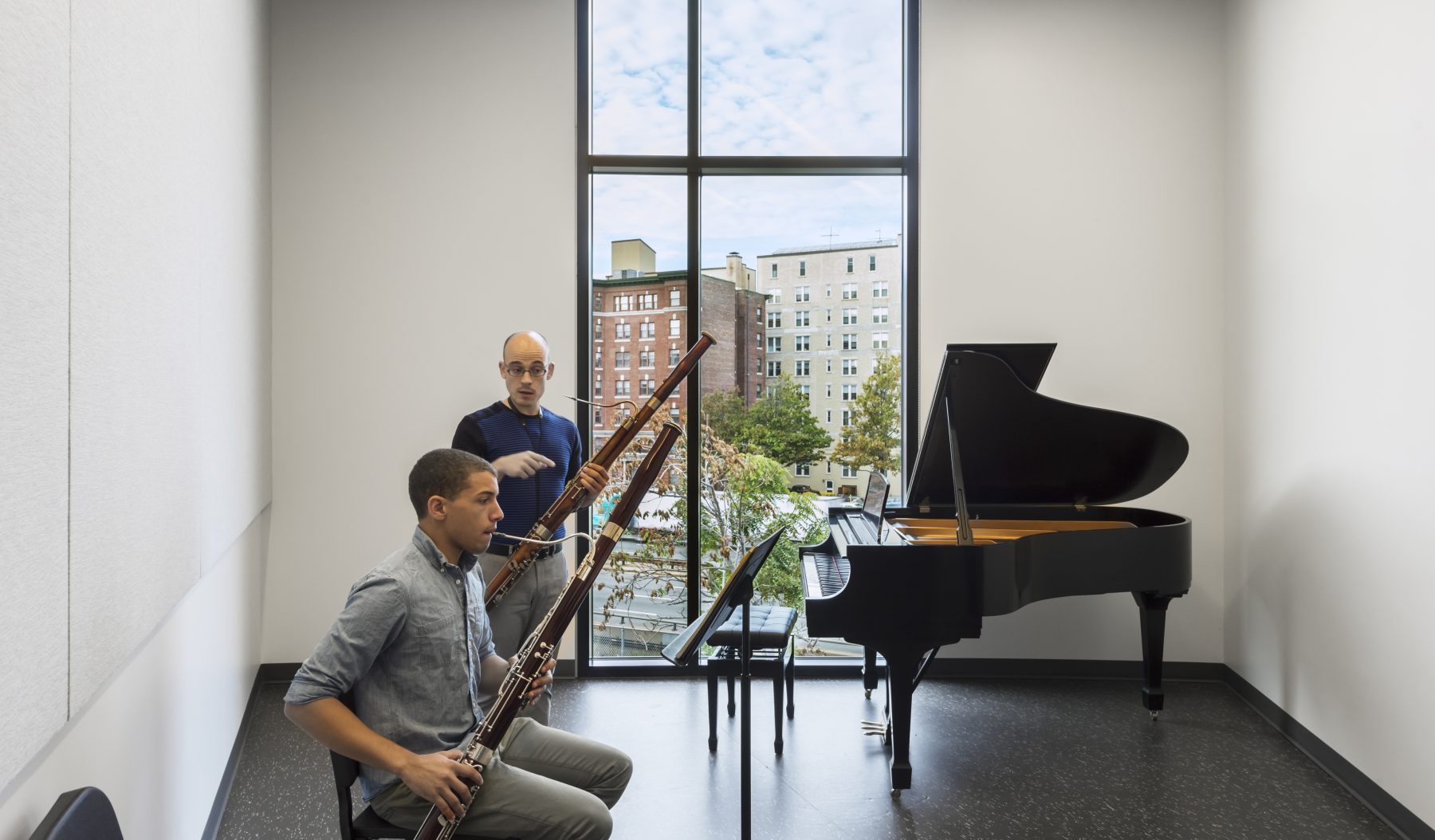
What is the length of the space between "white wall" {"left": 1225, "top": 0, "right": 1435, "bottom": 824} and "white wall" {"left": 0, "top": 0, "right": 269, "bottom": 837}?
3581 mm

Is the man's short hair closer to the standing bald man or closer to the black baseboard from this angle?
the standing bald man

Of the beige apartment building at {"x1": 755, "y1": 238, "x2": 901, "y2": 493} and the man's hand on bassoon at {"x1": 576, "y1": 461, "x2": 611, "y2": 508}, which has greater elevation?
the beige apartment building at {"x1": 755, "y1": 238, "x2": 901, "y2": 493}

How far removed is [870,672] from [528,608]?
1827 mm

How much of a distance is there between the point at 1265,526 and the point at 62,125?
172 inches

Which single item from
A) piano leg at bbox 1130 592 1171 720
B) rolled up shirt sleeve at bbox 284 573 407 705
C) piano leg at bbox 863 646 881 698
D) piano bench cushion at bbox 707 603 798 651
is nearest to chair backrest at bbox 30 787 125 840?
rolled up shirt sleeve at bbox 284 573 407 705

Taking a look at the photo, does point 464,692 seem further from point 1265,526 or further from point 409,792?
point 1265,526

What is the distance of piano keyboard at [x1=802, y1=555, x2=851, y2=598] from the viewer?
10.6ft

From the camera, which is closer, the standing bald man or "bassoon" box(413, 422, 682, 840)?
"bassoon" box(413, 422, 682, 840)

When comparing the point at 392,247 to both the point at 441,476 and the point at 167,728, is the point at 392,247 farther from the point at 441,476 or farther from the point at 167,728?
the point at 441,476

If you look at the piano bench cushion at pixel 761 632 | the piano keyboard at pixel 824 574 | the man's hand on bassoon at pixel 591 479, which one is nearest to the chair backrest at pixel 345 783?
the man's hand on bassoon at pixel 591 479

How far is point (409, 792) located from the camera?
1845 mm

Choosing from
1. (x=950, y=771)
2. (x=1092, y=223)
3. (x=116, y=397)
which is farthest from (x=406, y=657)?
(x=1092, y=223)

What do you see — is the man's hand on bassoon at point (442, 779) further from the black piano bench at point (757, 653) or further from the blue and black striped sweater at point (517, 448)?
the blue and black striped sweater at point (517, 448)

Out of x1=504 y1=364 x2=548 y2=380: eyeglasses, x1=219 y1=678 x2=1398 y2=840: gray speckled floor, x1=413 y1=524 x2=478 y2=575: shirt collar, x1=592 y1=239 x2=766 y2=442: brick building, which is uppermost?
x1=592 y1=239 x2=766 y2=442: brick building
